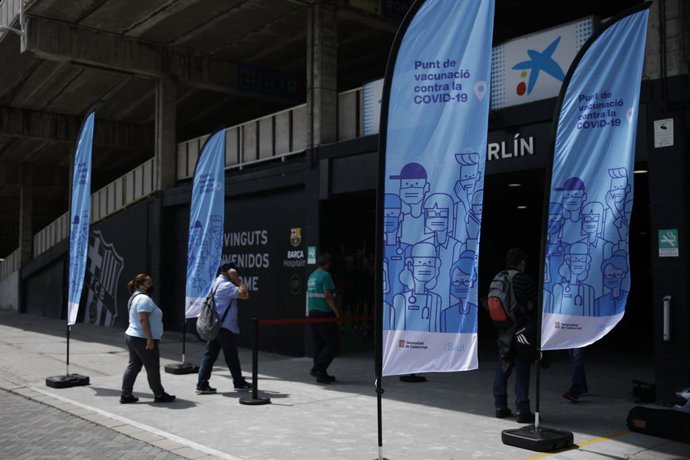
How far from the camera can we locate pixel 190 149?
18391mm

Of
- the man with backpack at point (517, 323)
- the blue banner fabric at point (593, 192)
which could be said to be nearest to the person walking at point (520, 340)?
the man with backpack at point (517, 323)

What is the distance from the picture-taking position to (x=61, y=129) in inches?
1014

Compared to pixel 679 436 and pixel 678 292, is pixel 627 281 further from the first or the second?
pixel 678 292

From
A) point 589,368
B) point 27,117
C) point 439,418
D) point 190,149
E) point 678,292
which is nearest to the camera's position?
point 439,418

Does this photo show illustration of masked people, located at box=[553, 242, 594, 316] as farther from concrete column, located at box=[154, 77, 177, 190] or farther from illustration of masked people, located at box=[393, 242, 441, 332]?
concrete column, located at box=[154, 77, 177, 190]

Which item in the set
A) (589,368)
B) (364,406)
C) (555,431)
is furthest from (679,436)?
(589,368)

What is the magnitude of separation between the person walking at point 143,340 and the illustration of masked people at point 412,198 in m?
4.34

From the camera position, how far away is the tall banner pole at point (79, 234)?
1037cm

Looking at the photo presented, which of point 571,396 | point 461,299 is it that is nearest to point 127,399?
point 461,299

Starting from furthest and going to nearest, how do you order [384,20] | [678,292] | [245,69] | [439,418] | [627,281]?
[245,69]
[384,20]
[678,292]
[439,418]
[627,281]

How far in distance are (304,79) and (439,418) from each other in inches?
602

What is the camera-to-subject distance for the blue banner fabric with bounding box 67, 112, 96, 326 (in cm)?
1050

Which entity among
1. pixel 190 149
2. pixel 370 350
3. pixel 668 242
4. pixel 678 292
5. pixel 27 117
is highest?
pixel 27 117

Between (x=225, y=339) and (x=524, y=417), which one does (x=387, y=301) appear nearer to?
(x=524, y=417)
